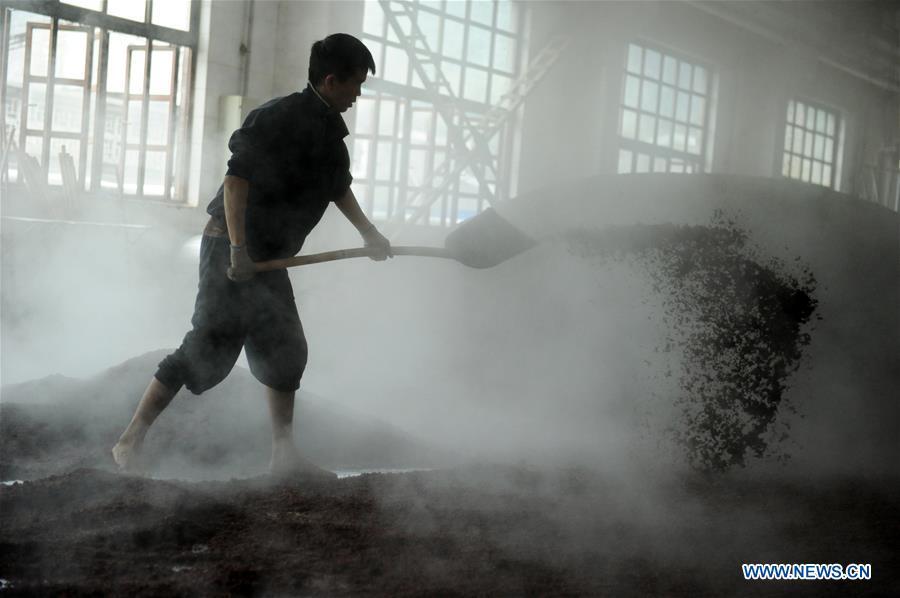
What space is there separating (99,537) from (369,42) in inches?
212

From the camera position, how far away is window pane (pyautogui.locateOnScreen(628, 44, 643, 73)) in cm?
810

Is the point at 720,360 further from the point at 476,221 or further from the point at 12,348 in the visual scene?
the point at 12,348

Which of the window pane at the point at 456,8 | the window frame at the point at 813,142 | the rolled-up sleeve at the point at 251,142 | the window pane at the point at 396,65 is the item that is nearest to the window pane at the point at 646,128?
the window frame at the point at 813,142

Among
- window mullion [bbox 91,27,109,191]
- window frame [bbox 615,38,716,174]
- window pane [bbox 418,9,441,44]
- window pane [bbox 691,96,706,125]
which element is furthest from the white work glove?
window pane [bbox 691,96,706,125]

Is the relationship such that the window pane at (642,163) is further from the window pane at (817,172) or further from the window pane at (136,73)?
the window pane at (136,73)

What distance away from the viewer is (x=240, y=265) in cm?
200

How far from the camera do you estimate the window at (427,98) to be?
6520mm

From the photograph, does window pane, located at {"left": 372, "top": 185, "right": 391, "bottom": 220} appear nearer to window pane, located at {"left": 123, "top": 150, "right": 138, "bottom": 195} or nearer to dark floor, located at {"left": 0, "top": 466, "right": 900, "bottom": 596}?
window pane, located at {"left": 123, "top": 150, "right": 138, "bottom": 195}

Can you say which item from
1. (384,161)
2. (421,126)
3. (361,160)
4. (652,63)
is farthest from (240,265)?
(652,63)

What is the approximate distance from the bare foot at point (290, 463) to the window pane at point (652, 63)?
676 cm

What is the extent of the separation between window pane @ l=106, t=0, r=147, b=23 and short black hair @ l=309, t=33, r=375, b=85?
3410 mm

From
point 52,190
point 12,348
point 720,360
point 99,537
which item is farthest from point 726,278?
point 52,190

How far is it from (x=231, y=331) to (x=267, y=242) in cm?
23

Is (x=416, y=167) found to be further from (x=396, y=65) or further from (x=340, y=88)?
(x=340, y=88)
